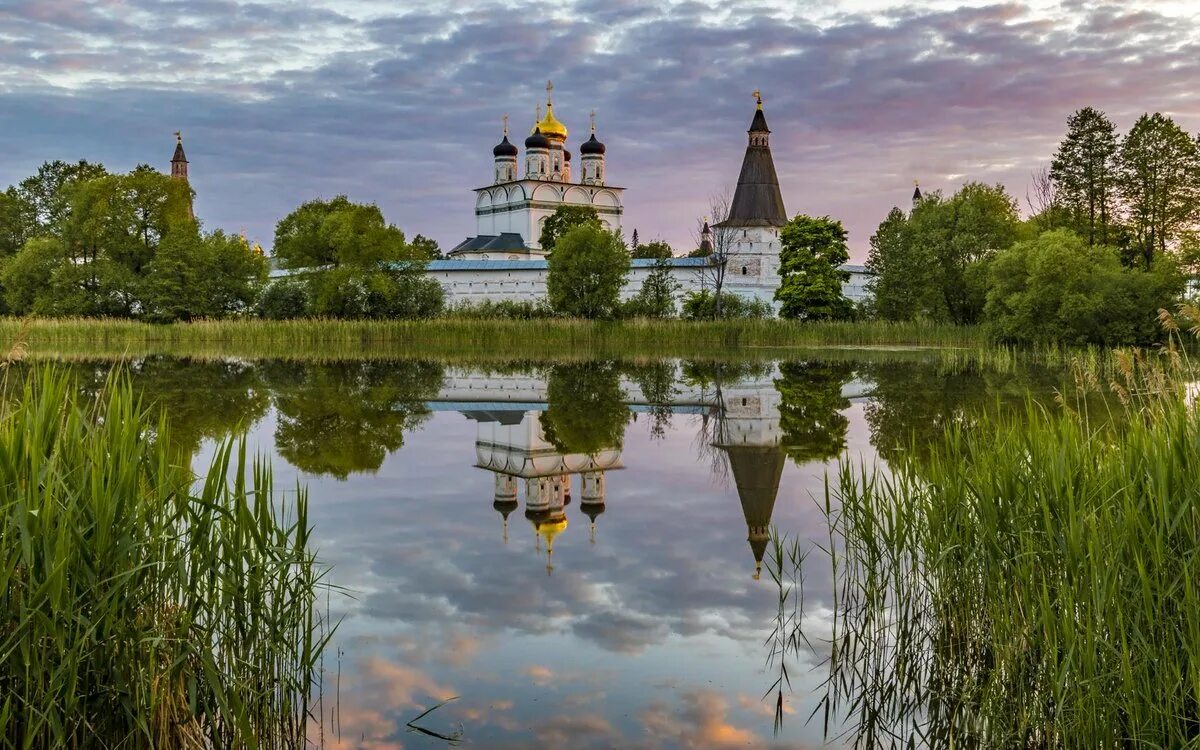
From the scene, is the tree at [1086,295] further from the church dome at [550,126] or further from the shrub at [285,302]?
the church dome at [550,126]

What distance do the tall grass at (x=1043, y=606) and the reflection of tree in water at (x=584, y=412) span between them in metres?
6.31

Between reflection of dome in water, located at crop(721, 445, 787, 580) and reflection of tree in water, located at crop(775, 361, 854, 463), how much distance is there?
0.91ft

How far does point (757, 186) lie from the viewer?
53906mm

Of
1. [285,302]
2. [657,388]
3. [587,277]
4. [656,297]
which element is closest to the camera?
[657,388]

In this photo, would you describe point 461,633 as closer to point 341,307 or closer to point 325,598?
point 325,598

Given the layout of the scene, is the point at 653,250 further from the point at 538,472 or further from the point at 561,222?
the point at 538,472

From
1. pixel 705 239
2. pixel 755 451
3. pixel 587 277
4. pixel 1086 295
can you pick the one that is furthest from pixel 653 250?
pixel 755 451

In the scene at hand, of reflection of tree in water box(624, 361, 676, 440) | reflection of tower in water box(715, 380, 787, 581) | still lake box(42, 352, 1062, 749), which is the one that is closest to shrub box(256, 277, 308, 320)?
reflection of tree in water box(624, 361, 676, 440)

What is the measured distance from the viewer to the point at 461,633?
4.72 meters

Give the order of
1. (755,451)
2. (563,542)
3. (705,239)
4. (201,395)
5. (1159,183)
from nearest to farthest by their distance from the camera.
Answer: (563,542) → (755,451) → (201,395) → (1159,183) → (705,239)

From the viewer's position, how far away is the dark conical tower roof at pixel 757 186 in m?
53.8

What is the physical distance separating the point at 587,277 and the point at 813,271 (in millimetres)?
8287

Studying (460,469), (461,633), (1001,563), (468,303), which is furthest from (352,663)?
(468,303)

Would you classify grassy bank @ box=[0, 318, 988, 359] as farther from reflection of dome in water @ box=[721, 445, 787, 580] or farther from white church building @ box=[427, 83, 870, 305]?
reflection of dome in water @ box=[721, 445, 787, 580]
